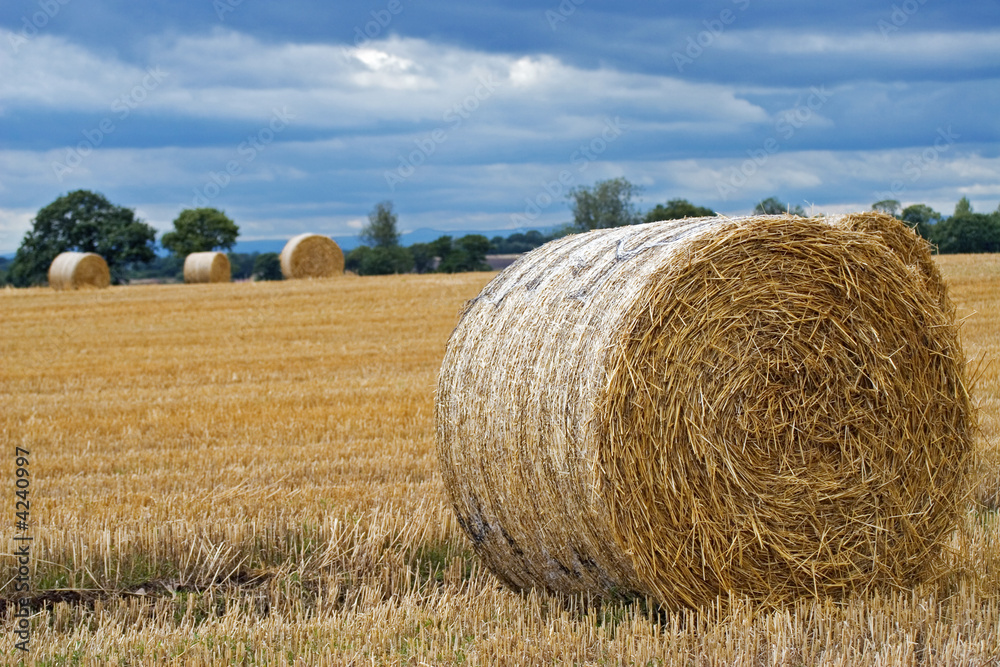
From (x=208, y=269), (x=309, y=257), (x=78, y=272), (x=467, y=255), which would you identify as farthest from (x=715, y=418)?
(x=467, y=255)

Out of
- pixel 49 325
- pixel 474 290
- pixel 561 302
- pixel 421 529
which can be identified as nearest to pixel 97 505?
pixel 421 529

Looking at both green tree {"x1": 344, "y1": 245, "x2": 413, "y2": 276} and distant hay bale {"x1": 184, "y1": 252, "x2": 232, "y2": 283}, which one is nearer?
distant hay bale {"x1": 184, "y1": 252, "x2": 232, "y2": 283}

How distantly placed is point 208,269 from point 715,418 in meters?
30.0

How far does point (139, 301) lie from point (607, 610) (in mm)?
20575

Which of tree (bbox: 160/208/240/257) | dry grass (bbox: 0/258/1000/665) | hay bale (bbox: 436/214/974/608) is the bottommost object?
dry grass (bbox: 0/258/1000/665)

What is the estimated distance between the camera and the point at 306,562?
214 inches

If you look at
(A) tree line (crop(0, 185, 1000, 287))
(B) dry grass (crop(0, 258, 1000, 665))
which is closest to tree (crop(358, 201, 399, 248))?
(A) tree line (crop(0, 185, 1000, 287))

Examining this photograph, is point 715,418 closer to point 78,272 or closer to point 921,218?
point 921,218

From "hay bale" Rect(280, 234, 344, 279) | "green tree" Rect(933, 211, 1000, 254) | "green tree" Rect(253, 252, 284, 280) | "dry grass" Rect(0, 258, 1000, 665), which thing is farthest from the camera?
"green tree" Rect(253, 252, 284, 280)

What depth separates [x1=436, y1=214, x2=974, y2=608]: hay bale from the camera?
438 centimetres

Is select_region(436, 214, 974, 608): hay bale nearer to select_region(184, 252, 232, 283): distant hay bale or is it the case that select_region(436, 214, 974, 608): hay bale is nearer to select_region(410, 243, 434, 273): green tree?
select_region(184, 252, 232, 283): distant hay bale

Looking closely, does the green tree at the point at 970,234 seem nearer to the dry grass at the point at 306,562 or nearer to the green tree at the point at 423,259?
the green tree at the point at 423,259

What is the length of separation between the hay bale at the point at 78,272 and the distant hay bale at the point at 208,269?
3410 millimetres

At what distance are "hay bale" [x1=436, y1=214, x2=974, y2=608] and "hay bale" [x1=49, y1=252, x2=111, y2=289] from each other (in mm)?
26750
